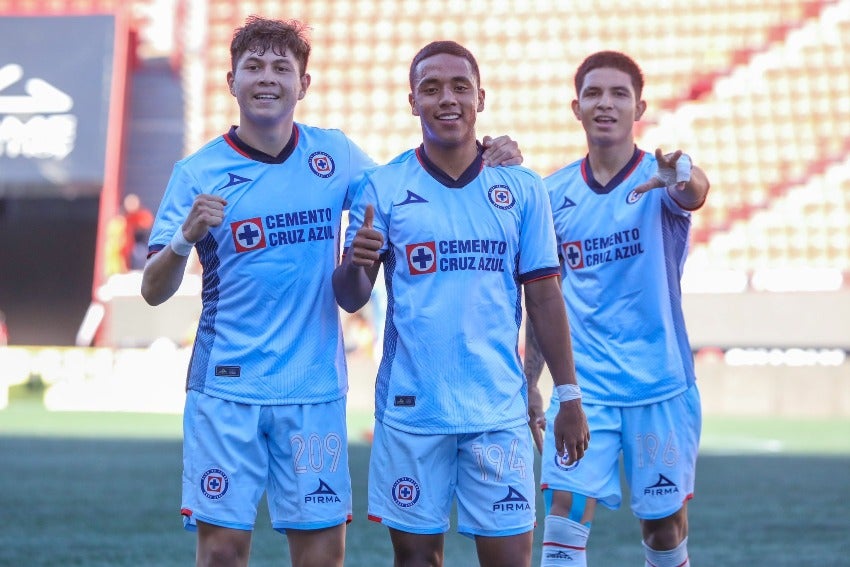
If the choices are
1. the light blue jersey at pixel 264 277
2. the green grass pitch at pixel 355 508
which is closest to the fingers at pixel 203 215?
the light blue jersey at pixel 264 277

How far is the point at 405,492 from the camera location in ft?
11.6

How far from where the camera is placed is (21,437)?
1058cm

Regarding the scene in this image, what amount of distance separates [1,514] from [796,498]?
4.13 meters

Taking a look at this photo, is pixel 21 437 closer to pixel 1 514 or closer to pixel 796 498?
pixel 1 514

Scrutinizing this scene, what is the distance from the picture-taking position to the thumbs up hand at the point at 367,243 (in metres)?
3.37

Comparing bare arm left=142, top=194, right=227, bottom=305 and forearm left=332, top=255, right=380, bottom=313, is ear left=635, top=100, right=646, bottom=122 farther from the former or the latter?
bare arm left=142, top=194, right=227, bottom=305

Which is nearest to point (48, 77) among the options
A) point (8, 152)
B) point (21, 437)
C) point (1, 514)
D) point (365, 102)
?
point (8, 152)

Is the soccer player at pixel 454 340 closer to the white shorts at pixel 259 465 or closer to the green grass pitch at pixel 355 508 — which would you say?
the white shorts at pixel 259 465

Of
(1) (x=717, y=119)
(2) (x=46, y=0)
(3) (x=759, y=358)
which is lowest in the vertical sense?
(3) (x=759, y=358)

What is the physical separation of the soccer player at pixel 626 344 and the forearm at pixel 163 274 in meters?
1.28

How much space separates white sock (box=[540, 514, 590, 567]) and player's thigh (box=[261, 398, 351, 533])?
891 mm

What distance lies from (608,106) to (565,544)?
4.56 feet

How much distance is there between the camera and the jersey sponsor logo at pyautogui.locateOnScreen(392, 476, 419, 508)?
353 cm

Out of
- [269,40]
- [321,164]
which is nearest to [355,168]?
[321,164]
